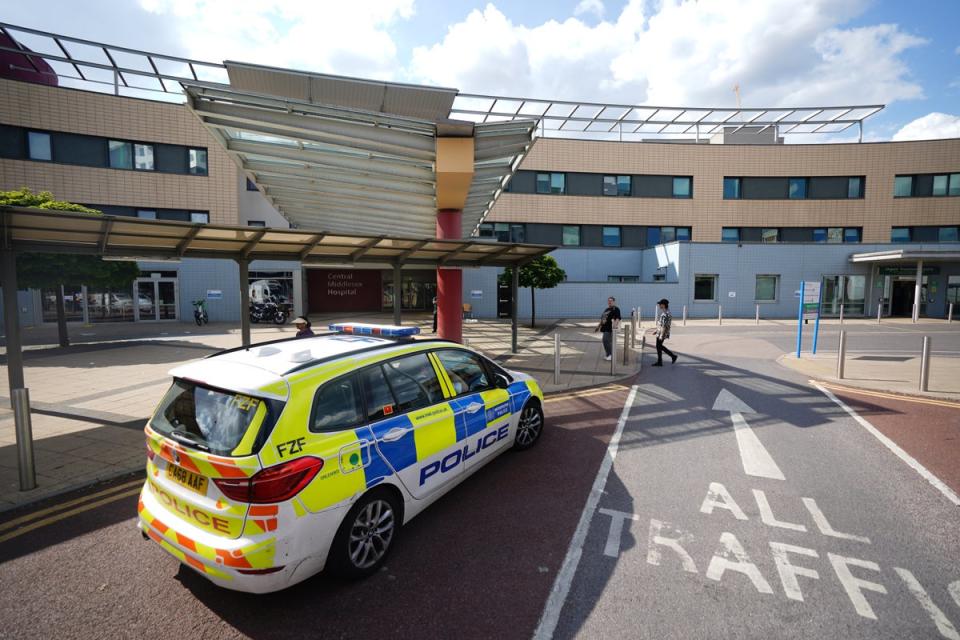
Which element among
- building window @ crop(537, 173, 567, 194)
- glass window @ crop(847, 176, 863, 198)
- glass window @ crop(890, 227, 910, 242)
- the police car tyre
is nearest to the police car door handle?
the police car tyre

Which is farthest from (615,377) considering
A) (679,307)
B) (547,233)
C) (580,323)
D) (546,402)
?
(547,233)

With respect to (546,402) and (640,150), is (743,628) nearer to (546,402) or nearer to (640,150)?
(546,402)

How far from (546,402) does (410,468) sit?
4.83 metres

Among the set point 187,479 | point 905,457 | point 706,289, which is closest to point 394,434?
point 187,479

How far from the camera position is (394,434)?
3.46 meters

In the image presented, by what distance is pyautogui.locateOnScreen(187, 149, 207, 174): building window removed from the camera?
24.4 meters

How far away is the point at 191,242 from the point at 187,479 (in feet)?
16.6

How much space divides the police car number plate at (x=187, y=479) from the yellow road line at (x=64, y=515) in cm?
209

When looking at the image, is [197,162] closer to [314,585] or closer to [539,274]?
→ [539,274]

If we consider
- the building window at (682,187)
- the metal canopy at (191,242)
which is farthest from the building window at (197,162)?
the building window at (682,187)

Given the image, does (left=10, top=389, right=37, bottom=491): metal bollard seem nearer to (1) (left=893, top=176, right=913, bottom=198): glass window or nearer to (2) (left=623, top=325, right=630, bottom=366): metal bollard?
(2) (left=623, top=325, right=630, bottom=366): metal bollard

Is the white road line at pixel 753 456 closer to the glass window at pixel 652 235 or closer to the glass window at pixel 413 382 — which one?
the glass window at pixel 413 382

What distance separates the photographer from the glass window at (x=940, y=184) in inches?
1147

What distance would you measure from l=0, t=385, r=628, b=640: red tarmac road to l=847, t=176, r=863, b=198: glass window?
36.0 m
